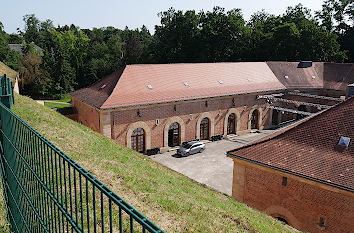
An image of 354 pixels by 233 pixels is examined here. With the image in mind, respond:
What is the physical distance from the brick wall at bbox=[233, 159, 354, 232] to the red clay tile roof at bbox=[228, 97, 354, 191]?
343 millimetres

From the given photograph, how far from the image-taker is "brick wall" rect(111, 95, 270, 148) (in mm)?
20703

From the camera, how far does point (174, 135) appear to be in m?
23.7

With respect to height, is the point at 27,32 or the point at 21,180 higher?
the point at 27,32

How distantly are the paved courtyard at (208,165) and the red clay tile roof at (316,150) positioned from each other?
18.2ft

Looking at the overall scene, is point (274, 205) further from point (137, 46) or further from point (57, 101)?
point (137, 46)

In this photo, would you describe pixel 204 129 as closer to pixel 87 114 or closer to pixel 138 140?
pixel 138 140

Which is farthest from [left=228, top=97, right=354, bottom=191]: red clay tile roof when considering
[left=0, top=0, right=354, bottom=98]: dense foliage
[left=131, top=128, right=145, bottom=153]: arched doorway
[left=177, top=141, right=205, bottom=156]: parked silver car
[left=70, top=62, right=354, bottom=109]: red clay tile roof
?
[left=0, top=0, right=354, bottom=98]: dense foliage

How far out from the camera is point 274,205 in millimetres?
11195

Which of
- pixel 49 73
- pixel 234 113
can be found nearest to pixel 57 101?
pixel 49 73

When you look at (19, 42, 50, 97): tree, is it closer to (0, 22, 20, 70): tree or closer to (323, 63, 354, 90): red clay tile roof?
(0, 22, 20, 70): tree

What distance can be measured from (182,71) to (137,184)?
18.5 meters

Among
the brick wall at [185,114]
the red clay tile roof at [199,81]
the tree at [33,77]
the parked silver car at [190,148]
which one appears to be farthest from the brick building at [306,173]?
the tree at [33,77]

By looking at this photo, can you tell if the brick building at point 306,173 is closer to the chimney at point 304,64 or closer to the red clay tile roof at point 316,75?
the red clay tile roof at point 316,75

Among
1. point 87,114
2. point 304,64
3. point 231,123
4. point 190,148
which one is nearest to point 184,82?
point 190,148
